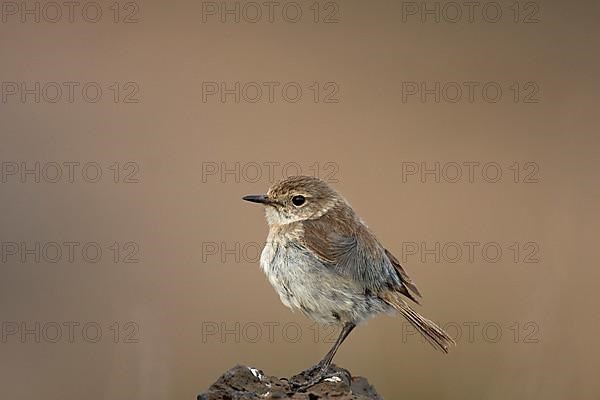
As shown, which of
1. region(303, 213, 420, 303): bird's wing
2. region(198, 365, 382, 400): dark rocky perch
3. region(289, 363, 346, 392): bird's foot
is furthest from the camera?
region(303, 213, 420, 303): bird's wing

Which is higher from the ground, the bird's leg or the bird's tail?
the bird's tail

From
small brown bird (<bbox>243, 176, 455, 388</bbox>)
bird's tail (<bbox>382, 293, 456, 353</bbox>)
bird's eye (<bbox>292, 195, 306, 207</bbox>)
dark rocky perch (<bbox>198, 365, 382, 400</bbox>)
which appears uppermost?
bird's eye (<bbox>292, 195, 306, 207</bbox>)

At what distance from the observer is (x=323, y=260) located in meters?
2.97

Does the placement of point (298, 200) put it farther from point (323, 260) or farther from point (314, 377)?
point (314, 377)

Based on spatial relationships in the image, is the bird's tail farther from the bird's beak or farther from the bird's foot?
the bird's beak

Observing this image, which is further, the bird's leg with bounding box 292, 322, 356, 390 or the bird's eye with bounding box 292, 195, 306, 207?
the bird's eye with bounding box 292, 195, 306, 207

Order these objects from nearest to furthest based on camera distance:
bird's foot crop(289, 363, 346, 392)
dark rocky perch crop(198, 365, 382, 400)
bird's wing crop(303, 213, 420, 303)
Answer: dark rocky perch crop(198, 365, 382, 400) → bird's foot crop(289, 363, 346, 392) → bird's wing crop(303, 213, 420, 303)

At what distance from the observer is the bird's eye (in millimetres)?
3020

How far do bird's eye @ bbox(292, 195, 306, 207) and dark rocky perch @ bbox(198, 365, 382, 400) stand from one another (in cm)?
56

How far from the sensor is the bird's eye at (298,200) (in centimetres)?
302

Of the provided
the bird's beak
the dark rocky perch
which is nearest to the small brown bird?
the bird's beak

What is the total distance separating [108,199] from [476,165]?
6.17 ft

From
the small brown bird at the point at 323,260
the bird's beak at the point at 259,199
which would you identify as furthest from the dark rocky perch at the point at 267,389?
the bird's beak at the point at 259,199


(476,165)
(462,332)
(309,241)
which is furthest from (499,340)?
(309,241)
